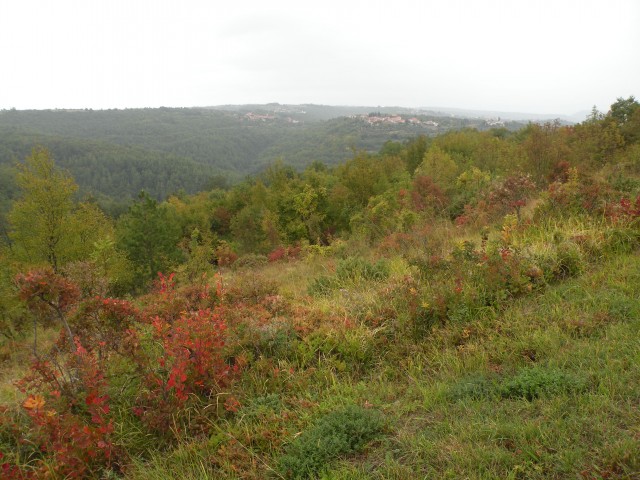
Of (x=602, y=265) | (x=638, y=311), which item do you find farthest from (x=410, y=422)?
(x=602, y=265)

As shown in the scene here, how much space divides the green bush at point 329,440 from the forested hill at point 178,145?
85.2 m

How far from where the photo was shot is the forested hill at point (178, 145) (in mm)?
105375

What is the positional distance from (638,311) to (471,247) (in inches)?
78.3

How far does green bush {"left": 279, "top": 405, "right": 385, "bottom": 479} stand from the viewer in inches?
96.0

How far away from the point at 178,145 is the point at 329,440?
573ft

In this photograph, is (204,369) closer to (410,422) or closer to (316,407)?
(316,407)

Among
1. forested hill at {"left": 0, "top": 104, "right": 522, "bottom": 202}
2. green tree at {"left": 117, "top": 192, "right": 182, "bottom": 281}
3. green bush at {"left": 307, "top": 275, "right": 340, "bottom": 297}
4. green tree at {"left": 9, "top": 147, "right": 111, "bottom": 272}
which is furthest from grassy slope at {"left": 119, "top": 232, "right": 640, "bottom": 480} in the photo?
forested hill at {"left": 0, "top": 104, "right": 522, "bottom": 202}

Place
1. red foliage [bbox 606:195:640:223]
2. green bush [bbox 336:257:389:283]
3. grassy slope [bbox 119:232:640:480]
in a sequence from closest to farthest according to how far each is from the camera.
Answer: grassy slope [bbox 119:232:640:480] < red foliage [bbox 606:195:640:223] < green bush [bbox 336:257:389:283]

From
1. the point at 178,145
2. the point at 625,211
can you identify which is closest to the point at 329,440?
the point at 625,211

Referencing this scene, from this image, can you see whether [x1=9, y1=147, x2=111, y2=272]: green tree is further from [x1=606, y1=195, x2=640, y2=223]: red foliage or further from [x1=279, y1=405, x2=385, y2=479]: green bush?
[x1=606, y1=195, x2=640, y2=223]: red foliage

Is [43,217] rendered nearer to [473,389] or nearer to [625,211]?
[473,389]

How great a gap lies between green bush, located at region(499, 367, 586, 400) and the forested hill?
85.5m

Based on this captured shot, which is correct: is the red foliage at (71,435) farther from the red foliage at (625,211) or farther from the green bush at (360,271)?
the red foliage at (625,211)

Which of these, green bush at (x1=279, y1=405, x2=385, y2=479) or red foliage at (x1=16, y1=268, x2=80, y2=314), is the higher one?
red foliage at (x1=16, y1=268, x2=80, y2=314)
